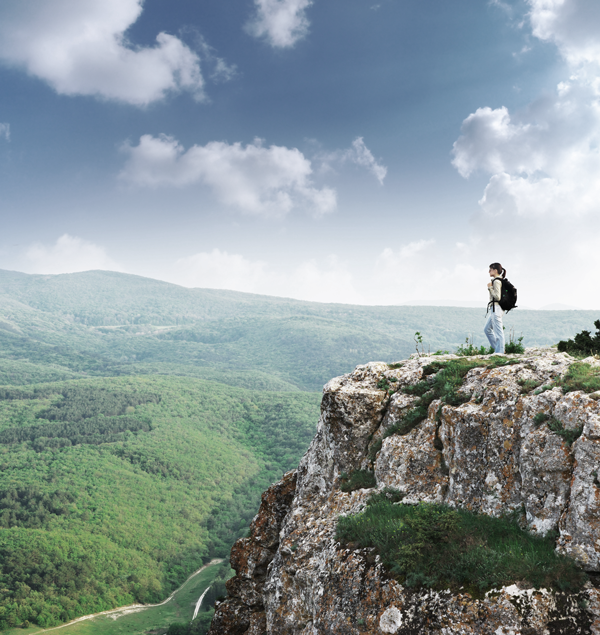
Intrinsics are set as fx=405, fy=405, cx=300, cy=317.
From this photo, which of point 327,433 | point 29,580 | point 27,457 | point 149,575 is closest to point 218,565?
point 149,575

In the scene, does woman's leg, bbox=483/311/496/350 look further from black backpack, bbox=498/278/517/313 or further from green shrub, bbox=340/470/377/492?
green shrub, bbox=340/470/377/492

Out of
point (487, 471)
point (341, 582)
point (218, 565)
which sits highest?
point (487, 471)

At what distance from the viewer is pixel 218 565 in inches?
5187

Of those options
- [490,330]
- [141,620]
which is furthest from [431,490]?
[141,620]

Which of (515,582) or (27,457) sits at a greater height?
(515,582)

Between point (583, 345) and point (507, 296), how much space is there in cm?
256

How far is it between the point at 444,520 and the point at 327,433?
16.8 ft

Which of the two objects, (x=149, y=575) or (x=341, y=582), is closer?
(x=341, y=582)

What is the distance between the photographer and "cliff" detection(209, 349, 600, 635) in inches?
267

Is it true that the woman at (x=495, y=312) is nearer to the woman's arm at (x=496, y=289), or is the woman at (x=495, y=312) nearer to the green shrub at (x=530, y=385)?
the woman's arm at (x=496, y=289)

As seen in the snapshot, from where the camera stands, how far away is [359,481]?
37.3 ft

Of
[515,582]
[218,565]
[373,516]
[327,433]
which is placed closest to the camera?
[515,582]

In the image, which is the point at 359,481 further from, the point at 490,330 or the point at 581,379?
the point at 490,330

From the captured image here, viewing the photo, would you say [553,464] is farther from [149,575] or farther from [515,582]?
[149,575]
